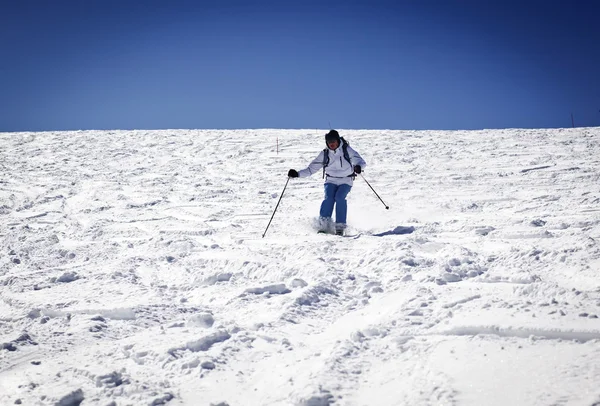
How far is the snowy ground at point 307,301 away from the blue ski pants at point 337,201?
1.09ft

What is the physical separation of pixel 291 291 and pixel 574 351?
2352 millimetres

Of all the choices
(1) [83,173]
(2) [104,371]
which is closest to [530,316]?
(2) [104,371]

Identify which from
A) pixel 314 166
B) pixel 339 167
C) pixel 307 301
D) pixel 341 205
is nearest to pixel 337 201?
pixel 341 205

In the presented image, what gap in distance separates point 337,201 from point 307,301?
11.4 feet

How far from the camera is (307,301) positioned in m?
3.84

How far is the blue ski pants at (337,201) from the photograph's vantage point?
711 centimetres

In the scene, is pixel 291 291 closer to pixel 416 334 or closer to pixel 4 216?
pixel 416 334

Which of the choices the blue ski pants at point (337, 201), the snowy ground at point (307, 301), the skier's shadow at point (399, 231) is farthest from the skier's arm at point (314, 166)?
the skier's shadow at point (399, 231)

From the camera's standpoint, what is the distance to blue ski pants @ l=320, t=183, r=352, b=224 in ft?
23.3

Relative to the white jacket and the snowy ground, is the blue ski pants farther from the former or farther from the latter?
the snowy ground

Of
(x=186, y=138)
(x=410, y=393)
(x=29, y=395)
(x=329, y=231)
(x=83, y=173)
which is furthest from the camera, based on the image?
(x=186, y=138)

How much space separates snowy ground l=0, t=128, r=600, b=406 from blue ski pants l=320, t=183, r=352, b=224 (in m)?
0.33

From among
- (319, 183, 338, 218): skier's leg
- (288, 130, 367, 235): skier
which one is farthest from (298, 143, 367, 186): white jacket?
(319, 183, 338, 218): skier's leg

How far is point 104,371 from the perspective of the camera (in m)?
2.76
